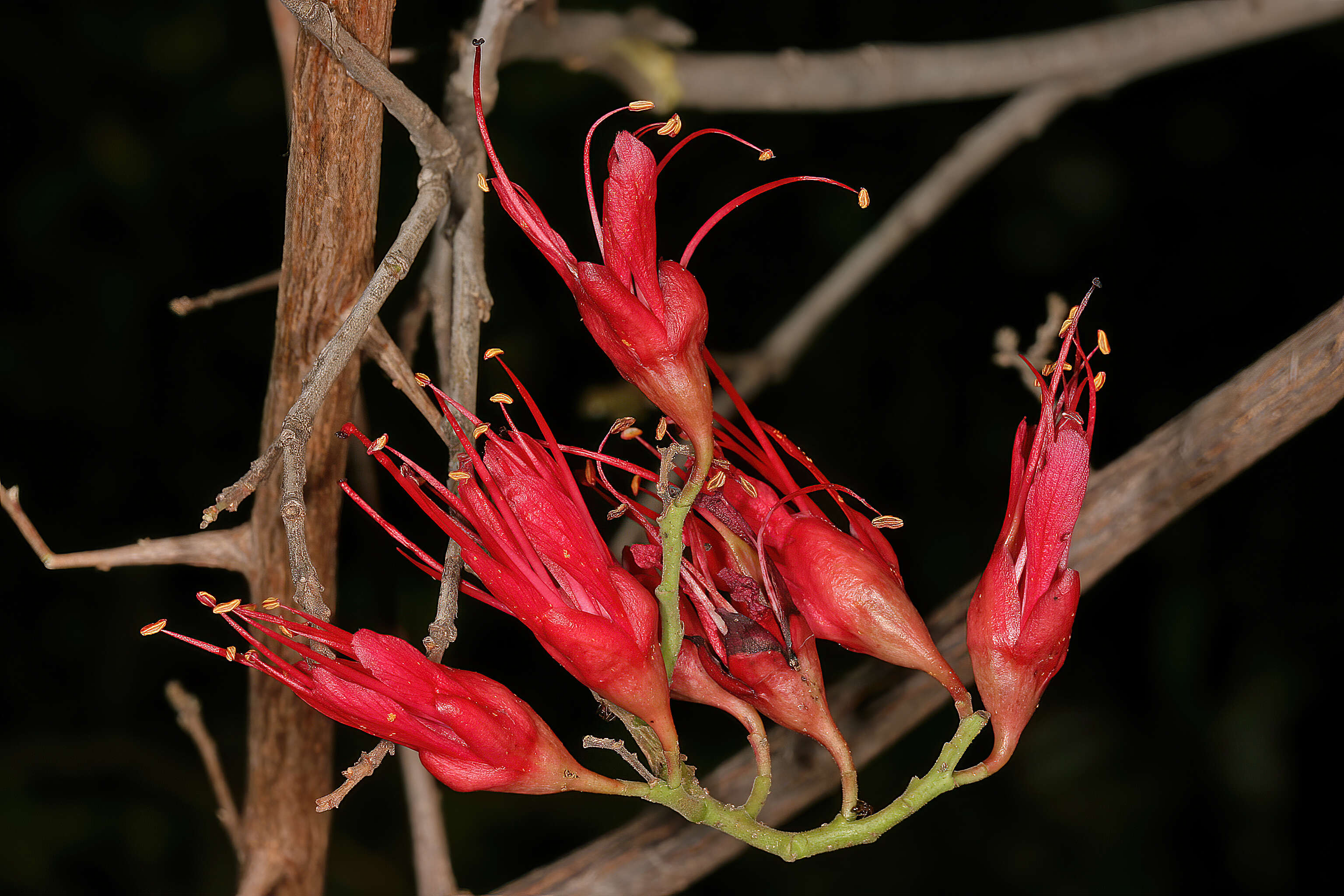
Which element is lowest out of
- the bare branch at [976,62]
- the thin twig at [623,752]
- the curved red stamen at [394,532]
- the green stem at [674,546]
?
the thin twig at [623,752]

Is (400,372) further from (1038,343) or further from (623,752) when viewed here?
(1038,343)

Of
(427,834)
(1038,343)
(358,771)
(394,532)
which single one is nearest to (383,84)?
(394,532)

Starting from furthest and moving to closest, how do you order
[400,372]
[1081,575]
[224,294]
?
[1081,575], [224,294], [400,372]

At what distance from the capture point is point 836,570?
0.61m

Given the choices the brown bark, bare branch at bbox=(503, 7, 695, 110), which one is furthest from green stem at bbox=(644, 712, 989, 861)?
bare branch at bbox=(503, 7, 695, 110)

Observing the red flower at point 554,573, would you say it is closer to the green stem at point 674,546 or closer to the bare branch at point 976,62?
the green stem at point 674,546

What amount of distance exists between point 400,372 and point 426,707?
0.64 ft

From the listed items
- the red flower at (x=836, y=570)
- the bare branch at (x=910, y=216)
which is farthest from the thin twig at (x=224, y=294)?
the bare branch at (x=910, y=216)

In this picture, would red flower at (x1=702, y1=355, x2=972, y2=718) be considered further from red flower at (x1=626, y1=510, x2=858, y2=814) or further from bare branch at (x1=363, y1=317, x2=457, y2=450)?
bare branch at (x1=363, y1=317, x2=457, y2=450)

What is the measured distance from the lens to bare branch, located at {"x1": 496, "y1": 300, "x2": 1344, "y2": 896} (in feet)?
2.61

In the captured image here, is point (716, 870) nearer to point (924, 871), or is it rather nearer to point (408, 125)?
point (924, 871)

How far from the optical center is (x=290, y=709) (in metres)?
0.83

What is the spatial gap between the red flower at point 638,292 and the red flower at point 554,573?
0.20 feet

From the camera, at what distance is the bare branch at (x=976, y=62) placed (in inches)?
49.6
